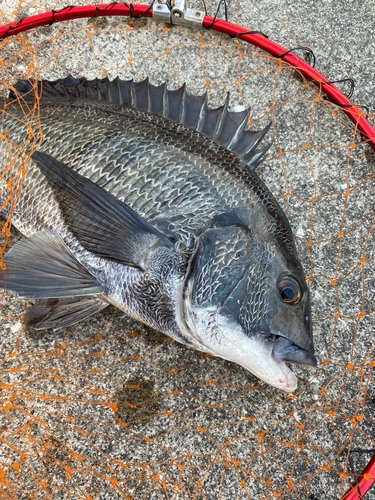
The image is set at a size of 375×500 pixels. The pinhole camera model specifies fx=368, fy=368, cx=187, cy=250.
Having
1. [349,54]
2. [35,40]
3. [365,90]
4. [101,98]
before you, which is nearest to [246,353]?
[101,98]

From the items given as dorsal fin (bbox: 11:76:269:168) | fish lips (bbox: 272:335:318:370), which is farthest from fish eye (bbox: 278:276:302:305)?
dorsal fin (bbox: 11:76:269:168)

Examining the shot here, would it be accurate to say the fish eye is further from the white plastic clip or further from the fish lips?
the white plastic clip

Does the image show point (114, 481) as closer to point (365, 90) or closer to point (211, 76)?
point (211, 76)

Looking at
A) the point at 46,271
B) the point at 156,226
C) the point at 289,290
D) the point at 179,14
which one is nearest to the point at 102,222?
the point at 156,226

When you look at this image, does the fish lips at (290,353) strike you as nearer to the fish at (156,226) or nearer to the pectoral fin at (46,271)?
the fish at (156,226)

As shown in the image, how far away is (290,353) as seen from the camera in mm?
1323

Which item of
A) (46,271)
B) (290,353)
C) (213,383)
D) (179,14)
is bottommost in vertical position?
(213,383)

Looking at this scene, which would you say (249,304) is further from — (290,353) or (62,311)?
(62,311)

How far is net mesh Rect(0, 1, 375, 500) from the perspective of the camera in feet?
5.69

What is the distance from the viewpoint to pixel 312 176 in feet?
6.96

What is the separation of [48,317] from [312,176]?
63.8 inches

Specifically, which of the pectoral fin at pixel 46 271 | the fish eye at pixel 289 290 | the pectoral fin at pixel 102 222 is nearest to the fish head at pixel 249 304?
the fish eye at pixel 289 290

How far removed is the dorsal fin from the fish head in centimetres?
53

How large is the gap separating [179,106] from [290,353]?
126 cm
